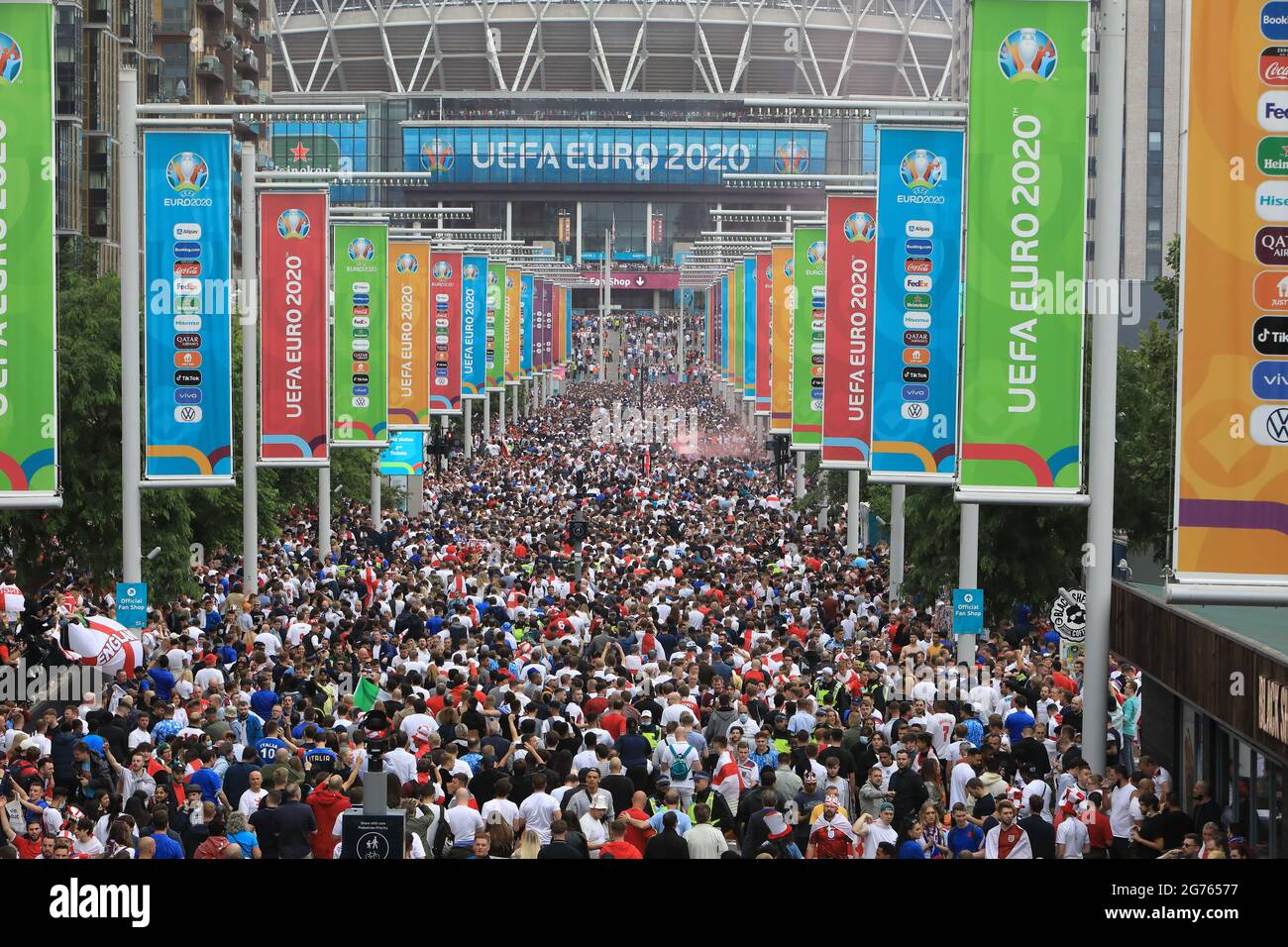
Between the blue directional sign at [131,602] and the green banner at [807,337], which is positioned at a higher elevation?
the green banner at [807,337]

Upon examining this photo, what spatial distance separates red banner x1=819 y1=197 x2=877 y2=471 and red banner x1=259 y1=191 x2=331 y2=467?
7.36 m

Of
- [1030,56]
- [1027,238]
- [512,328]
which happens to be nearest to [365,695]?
[1027,238]

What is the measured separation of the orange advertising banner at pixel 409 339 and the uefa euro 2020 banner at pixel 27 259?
23.2 m

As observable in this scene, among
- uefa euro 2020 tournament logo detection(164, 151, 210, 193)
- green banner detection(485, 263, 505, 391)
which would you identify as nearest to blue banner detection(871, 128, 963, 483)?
uefa euro 2020 tournament logo detection(164, 151, 210, 193)

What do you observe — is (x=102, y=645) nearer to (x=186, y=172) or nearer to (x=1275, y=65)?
(x=186, y=172)

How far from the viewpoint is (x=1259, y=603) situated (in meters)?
11.4

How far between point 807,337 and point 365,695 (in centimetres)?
1587

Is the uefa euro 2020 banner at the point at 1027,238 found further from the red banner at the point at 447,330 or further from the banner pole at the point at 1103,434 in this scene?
the red banner at the point at 447,330

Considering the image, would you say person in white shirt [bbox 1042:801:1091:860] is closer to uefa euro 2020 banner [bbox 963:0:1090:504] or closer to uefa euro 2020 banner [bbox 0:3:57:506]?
uefa euro 2020 banner [bbox 963:0:1090:504]

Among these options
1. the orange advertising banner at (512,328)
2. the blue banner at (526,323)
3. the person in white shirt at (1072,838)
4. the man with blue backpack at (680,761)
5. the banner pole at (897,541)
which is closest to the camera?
the person in white shirt at (1072,838)

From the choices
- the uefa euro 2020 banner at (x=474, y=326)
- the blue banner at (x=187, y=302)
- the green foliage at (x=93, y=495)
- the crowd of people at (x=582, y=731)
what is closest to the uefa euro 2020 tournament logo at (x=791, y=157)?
the uefa euro 2020 banner at (x=474, y=326)

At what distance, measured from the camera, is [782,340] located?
131ft

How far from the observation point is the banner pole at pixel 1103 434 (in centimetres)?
1572
